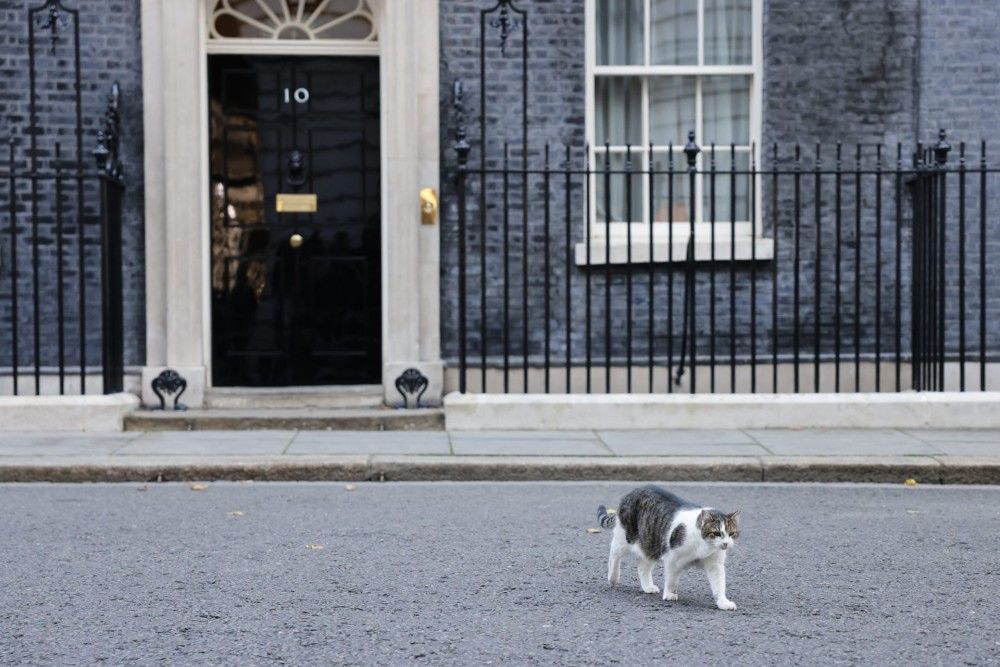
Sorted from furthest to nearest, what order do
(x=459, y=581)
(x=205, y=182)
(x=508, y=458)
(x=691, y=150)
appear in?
(x=205, y=182), (x=691, y=150), (x=508, y=458), (x=459, y=581)

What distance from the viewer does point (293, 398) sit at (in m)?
11.4

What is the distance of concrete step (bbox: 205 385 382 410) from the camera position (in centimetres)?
1139

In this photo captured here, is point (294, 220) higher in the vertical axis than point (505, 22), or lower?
lower

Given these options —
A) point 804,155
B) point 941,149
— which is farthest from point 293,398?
point 941,149

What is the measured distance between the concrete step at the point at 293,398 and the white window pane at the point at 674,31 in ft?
11.6

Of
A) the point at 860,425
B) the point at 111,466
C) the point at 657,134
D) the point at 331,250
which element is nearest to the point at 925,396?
the point at 860,425

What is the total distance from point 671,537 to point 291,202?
22.8 feet

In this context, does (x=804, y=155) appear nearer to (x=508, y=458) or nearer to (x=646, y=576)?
(x=508, y=458)

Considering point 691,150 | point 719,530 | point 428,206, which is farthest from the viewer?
point 428,206

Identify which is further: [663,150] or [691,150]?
[663,150]

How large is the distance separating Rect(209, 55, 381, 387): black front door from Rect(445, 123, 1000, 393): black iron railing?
81cm

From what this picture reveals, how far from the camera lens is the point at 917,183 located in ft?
37.2

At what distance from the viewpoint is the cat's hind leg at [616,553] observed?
565 centimetres

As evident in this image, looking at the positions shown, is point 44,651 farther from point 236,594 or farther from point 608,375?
point 608,375
